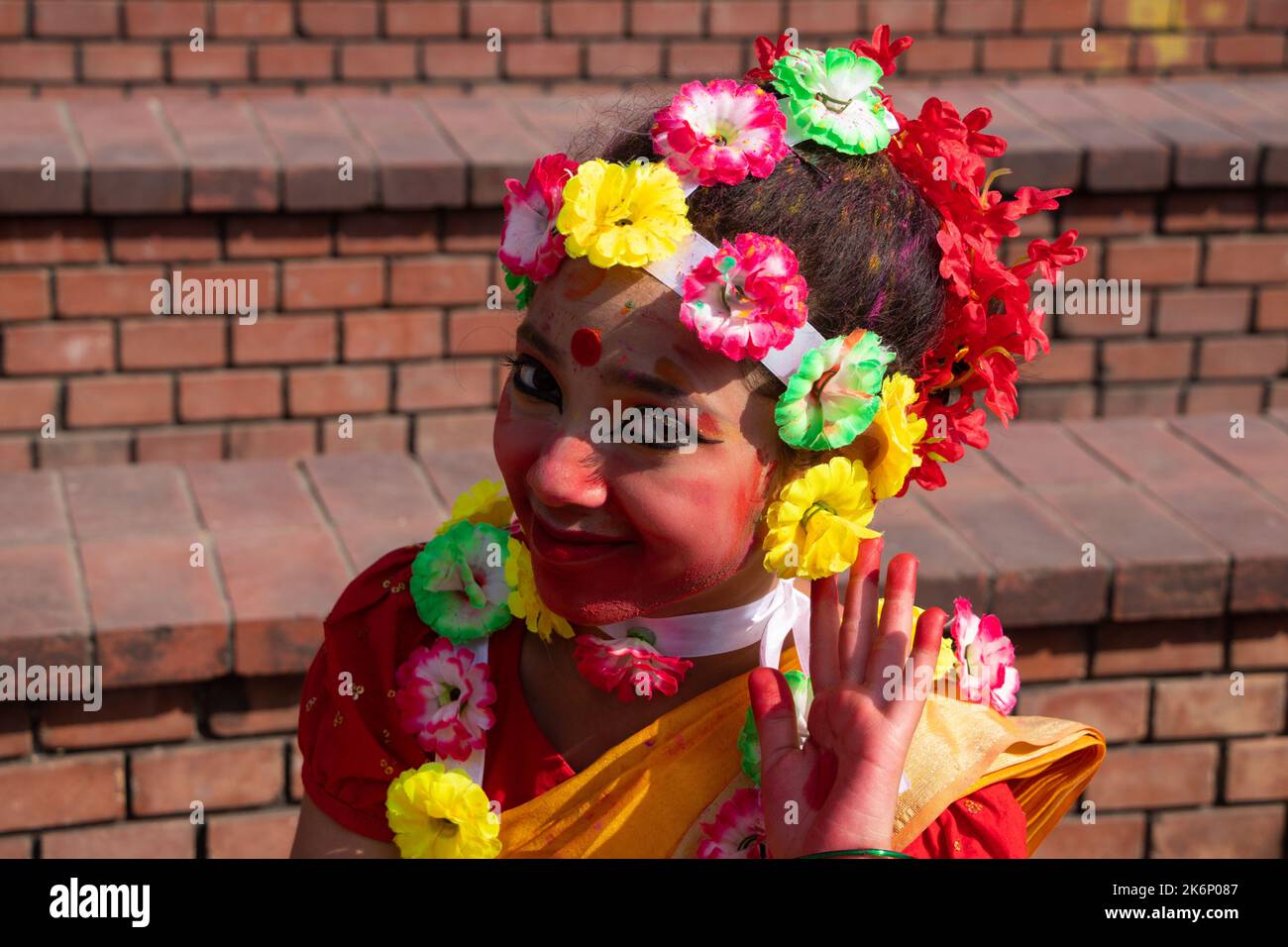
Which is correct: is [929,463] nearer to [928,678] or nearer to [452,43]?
[928,678]

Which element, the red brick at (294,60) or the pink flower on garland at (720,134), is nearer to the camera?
the pink flower on garland at (720,134)

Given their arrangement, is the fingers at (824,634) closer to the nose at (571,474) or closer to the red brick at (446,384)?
the nose at (571,474)

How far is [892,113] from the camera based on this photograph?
2191mm

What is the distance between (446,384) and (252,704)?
4.09 feet

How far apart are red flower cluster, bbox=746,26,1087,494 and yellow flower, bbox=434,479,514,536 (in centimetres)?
53

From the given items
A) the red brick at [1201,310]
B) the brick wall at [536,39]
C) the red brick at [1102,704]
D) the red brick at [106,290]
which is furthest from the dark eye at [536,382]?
the brick wall at [536,39]

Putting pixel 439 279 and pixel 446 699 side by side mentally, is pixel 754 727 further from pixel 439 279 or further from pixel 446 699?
pixel 439 279

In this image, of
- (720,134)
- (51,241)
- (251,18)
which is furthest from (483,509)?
(251,18)

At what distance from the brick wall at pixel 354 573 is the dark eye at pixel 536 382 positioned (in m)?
1.18

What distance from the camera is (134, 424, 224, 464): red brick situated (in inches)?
160

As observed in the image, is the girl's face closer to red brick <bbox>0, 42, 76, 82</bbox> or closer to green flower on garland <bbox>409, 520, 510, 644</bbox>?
green flower on garland <bbox>409, 520, 510, 644</bbox>

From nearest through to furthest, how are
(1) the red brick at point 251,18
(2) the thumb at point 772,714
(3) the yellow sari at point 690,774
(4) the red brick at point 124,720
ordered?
1. (2) the thumb at point 772,714
2. (3) the yellow sari at point 690,774
3. (4) the red brick at point 124,720
4. (1) the red brick at point 251,18

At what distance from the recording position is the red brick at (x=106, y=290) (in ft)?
13.0

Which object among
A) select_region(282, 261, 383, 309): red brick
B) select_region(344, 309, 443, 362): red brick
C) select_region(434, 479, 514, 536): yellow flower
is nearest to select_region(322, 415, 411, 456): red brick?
select_region(344, 309, 443, 362): red brick
